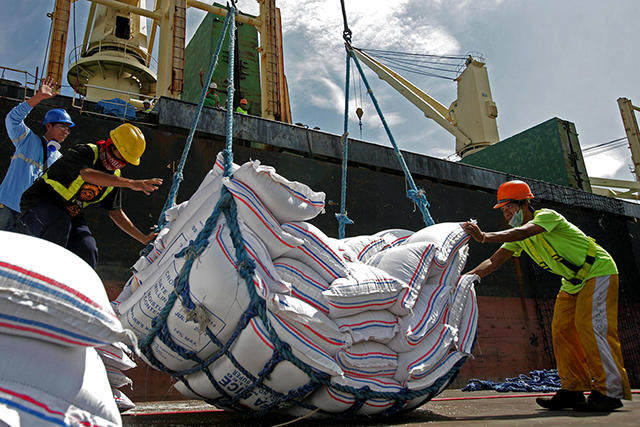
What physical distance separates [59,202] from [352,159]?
5.43 meters

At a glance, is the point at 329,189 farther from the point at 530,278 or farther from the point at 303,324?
the point at 303,324

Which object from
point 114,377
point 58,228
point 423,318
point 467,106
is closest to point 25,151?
point 58,228

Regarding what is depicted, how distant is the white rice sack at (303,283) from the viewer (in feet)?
5.90

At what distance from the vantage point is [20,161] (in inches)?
109

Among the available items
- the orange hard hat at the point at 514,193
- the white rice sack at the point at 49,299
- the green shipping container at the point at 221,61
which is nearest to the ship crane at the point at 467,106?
the green shipping container at the point at 221,61

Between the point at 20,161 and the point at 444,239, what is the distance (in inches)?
107

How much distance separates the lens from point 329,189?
6961 mm

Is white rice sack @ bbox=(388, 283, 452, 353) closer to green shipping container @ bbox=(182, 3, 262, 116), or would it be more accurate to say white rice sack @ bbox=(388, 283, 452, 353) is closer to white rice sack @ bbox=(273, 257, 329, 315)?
white rice sack @ bbox=(273, 257, 329, 315)

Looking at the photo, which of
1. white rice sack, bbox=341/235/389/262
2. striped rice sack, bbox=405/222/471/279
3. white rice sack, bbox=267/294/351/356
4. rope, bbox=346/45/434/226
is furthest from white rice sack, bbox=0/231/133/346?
rope, bbox=346/45/434/226

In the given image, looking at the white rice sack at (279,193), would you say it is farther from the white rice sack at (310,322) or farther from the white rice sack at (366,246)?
the white rice sack at (366,246)

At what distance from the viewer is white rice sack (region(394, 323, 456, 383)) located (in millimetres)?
1924

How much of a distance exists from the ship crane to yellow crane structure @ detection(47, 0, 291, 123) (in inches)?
255

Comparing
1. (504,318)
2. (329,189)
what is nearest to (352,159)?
(329,189)

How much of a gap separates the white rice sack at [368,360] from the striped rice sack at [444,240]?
612 mm
